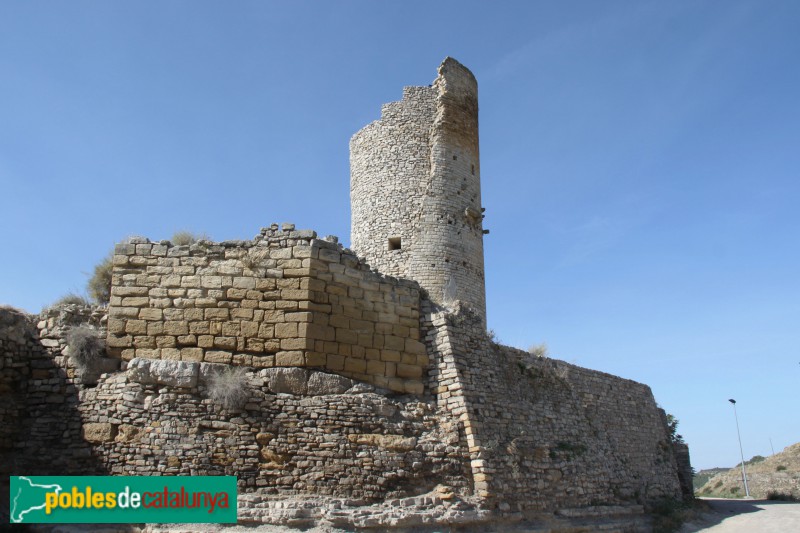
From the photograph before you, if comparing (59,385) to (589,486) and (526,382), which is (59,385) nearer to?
(526,382)

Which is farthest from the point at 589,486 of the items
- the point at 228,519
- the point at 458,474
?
the point at 228,519

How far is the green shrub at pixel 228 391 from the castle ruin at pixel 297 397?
64 mm

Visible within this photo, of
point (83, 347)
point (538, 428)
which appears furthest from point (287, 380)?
point (538, 428)

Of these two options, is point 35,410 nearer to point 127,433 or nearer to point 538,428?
point 127,433

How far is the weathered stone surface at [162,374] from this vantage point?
9211 mm

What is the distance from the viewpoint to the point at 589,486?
1218 centimetres

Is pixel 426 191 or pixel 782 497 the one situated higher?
pixel 426 191

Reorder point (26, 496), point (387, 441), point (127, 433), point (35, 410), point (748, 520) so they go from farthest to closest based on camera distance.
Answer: point (748, 520)
point (387, 441)
point (35, 410)
point (127, 433)
point (26, 496)

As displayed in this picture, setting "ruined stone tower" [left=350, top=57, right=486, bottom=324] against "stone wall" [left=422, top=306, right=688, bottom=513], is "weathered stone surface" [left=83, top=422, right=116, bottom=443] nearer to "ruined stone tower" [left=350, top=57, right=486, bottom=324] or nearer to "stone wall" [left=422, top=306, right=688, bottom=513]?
"stone wall" [left=422, top=306, right=688, bottom=513]

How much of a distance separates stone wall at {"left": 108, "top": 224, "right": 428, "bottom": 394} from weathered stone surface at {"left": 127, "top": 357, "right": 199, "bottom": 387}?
0.92 feet

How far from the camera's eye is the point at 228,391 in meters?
9.09

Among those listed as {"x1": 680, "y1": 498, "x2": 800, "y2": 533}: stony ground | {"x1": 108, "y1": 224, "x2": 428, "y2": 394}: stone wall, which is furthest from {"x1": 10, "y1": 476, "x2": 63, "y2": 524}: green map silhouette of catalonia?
{"x1": 680, "y1": 498, "x2": 800, "y2": 533}: stony ground

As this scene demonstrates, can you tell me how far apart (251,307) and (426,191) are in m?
9.72

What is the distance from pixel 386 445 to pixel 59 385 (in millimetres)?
4641
